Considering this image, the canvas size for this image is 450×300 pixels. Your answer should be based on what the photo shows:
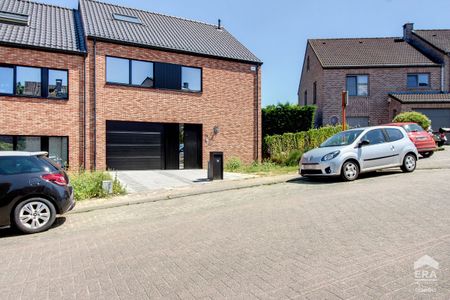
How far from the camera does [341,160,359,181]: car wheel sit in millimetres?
10047

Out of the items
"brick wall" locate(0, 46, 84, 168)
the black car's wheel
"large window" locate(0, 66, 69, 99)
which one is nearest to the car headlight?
the black car's wheel

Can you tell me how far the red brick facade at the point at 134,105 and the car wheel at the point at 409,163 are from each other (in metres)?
9.14

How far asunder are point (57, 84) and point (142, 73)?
3707mm

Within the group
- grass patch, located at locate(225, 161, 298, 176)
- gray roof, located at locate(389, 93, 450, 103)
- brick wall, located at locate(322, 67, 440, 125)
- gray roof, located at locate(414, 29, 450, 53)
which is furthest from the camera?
gray roof, located at locate(414, 29, 450, 53)

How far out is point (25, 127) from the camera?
14188 millimetres

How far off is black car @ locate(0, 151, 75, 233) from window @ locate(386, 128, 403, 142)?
30.5ft

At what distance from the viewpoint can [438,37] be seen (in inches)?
1112

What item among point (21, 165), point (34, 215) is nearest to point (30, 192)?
point (34, 215)

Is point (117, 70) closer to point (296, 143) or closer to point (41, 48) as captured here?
point (41, 48)

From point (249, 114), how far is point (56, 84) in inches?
377

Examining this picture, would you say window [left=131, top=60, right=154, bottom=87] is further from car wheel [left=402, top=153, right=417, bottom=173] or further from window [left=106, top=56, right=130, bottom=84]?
car wheel [left=402, top=153, right=417, bottom=173]

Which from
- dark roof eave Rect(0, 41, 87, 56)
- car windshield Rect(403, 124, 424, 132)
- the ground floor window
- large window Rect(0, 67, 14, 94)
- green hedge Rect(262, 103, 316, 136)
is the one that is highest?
dark roof eave Rect(0, 41, 87, 56)

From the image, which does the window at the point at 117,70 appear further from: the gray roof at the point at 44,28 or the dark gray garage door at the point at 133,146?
the dark gray garage door at the point at 133,146

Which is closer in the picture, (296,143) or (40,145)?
(40,145)
